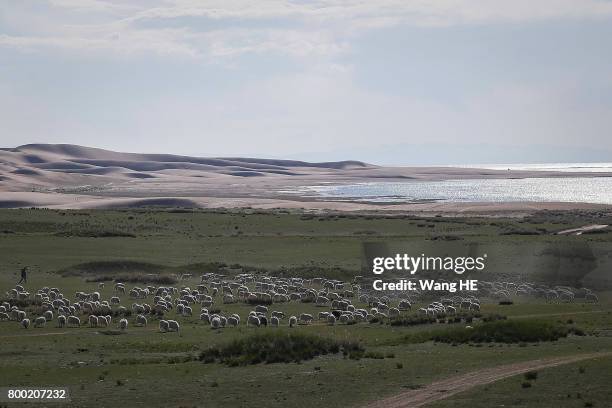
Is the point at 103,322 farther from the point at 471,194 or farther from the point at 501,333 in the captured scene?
the point at 471,194

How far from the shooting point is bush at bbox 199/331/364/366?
2042cm

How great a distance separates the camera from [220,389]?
56.3ft

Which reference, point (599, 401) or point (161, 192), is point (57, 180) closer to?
point (161, 192)

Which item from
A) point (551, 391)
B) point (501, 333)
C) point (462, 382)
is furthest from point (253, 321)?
point (551, 391)

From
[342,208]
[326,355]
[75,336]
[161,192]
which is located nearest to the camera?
[326,355]

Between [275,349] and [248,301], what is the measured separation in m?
13.0

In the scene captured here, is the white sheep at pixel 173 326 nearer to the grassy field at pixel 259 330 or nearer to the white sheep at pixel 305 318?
the grassy field at pixel 259 330

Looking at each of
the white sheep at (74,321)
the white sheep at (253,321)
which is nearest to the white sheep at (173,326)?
the white sheep at (253,321)

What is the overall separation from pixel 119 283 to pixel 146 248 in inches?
525

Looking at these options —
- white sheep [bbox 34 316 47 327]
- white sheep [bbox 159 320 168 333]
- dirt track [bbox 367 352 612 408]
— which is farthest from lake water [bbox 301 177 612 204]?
dirt track [bbox 367 352 612 408]

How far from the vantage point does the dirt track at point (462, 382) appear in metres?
15.7

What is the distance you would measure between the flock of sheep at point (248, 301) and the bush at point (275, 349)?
20.0ft

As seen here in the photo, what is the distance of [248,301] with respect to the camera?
110 ft

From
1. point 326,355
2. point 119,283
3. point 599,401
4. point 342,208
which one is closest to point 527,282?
point 119,283
